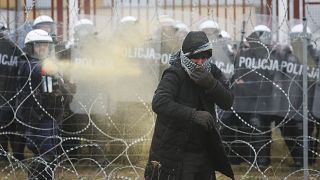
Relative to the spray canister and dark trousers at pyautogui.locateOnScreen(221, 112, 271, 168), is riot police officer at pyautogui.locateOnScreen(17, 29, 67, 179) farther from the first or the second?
dark trousers at pyautogui.locateOnScreen(221, 112, 271, 168)

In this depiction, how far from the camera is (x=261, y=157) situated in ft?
24.1

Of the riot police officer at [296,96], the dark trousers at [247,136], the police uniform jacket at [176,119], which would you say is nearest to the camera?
the police uniform jacket at [176,119]

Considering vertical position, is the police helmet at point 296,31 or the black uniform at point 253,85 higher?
the police helmet at point 296,31

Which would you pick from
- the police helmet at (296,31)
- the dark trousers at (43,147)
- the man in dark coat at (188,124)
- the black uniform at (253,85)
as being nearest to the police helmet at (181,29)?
the black uniform at (253,85)

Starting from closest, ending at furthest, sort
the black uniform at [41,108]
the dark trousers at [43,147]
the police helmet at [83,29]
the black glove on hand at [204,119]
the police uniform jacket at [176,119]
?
the black glove on hand at [204,119]
the police uniform jacket at [176,119]
the dark trousers at [43,147]
the black uniform at [41,108]
the police helmet at [83,29]

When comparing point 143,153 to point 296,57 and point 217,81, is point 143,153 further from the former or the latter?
point 217,81

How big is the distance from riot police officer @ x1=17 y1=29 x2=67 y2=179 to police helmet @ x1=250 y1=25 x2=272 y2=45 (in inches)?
89.0

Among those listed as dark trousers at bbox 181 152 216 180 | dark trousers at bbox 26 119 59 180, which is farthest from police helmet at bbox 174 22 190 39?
dark trousers at bbox 181 152 216 180

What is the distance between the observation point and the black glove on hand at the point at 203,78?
443cm

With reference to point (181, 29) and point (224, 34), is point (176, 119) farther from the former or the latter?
point (224, 34)

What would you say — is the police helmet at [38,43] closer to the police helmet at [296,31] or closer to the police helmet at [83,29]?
the police helmet at [83,29]

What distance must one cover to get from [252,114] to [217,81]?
315cm

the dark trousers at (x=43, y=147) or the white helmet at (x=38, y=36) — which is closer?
the dark trousers at (x=43, y=147)

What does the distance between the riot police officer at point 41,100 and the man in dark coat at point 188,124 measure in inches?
106
